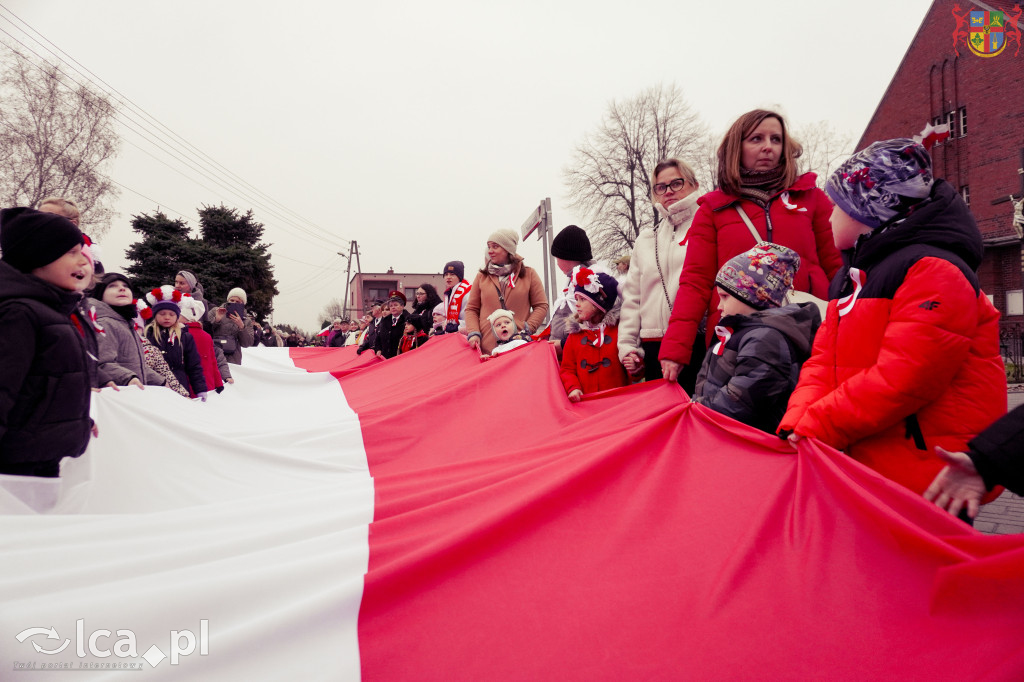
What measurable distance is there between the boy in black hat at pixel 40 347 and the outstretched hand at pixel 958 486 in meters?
3.13

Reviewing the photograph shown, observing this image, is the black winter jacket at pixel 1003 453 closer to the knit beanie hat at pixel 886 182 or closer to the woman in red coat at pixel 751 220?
the knit beanie hat at pixel 886 182

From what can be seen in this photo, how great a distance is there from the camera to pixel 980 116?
973 inches

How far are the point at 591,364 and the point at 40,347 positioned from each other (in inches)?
115

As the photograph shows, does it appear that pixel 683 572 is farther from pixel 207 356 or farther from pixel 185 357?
pixel 207 356

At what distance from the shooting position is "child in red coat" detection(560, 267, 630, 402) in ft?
12.9

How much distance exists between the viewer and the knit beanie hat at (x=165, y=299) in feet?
19.8

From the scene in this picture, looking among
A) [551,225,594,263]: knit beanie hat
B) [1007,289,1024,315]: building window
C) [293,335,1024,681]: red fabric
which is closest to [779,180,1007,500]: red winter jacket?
[293,335,1024,681]: red fabric

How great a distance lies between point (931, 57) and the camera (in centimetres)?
2706

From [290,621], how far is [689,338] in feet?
7.19

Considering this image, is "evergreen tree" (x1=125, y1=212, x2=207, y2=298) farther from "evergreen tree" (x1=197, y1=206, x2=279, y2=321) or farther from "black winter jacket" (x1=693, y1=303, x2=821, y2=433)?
"black winter jacket" (x1=693, y1=303, x2=821, y2=433)

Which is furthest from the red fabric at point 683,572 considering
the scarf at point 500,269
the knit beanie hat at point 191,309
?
the knit beanie hat at point 191,309

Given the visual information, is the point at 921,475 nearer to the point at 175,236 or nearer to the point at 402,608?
the point at 402,608

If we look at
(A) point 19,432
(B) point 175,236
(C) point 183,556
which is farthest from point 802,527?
(B) point 175,236

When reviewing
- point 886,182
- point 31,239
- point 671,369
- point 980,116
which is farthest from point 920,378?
point 980,116
